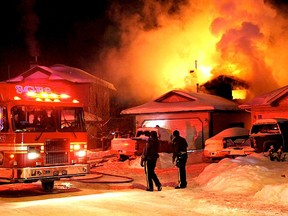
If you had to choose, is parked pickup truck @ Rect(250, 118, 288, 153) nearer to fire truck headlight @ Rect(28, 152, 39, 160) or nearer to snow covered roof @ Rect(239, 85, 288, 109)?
snow covered roof @ Rect(239, 85, 288, 109)

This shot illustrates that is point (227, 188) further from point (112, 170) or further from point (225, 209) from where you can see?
point (112, 170)

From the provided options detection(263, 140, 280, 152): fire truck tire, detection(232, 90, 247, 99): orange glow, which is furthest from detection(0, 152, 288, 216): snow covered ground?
detection(232, 90, 247, 99): orange glow

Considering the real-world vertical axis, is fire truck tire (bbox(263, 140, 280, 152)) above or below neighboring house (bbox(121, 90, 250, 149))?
below

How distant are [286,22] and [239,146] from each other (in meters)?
20.7

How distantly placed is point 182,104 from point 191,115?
969 millimetres

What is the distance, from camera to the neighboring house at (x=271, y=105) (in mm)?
25589

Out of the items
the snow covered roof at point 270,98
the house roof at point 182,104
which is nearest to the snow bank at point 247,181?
the snow covered roof at point 270,98

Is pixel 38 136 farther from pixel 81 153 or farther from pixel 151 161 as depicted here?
pixel 151 161

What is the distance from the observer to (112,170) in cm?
1944

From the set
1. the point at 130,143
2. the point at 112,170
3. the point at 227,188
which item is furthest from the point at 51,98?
the point at 130,143

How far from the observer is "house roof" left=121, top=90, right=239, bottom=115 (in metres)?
29.3

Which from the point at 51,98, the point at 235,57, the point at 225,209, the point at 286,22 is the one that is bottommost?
the point at 225,209

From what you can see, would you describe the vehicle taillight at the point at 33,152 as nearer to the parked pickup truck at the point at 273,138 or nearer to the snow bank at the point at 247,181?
the snow bank at the point at 247,181

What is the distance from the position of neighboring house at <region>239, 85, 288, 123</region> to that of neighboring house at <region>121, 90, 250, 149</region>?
274 cm
